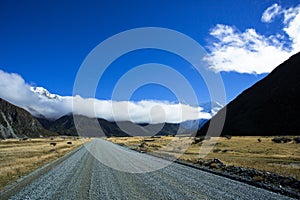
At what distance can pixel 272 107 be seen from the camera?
417 ft

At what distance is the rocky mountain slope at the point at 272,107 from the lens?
114 metres

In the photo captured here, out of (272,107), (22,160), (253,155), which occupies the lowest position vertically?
(253,155)

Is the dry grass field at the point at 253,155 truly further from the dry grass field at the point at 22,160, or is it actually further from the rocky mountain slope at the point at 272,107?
the rocky mountain slope at the point at 272,107

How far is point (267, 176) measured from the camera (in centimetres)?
1722

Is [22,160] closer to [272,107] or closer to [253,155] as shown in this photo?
[253,155]

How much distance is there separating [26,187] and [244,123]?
4847 inches

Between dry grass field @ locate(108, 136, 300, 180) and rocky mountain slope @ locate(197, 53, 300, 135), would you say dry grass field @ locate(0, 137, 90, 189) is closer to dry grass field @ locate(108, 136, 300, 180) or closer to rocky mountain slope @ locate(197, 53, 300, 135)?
dry grass field @ locate(108, 136, 300, 180)

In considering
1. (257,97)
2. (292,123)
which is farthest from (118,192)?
(257,97)

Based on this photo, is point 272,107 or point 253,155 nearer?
point 253,155

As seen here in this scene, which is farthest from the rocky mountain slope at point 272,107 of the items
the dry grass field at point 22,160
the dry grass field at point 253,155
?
the dry grass field at point 22,160

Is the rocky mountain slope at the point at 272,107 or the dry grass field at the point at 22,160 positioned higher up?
the rocky mountain slope at the point at 272,107

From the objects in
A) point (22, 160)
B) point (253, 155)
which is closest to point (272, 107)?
point (253, 155)

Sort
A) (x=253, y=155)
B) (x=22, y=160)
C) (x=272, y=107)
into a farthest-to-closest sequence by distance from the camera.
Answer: (x=272, y=107)
(x=253, y=155)
(x=22, y=160)

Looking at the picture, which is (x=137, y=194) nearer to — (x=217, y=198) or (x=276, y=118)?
(x=217, y=198)
